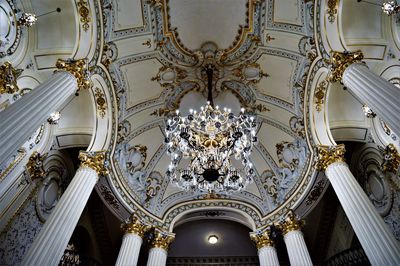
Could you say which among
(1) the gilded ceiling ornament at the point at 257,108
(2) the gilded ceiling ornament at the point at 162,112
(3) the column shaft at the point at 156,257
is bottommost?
(3) the column shaft at the point at 156,257

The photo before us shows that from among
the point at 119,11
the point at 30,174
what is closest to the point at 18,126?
the point at 30,174

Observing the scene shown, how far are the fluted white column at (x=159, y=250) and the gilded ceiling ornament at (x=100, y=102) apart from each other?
3.78 m

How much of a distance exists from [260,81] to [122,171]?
16.1 ft

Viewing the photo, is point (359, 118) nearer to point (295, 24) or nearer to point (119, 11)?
point (295, 24)

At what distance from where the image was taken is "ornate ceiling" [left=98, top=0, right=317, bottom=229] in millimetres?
7754

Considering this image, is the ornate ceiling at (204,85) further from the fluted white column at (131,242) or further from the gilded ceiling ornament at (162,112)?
the fluted white column at (131,242)

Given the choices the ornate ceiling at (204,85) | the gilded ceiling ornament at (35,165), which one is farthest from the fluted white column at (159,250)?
the gilded ceiling ornament at (35,165)

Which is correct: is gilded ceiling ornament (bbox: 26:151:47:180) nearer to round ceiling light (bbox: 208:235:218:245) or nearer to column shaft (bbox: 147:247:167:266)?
column shaft (bbox: 147:247:167:266)

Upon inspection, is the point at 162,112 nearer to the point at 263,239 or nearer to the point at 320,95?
the point at 320,95

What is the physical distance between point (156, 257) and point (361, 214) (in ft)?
17.4

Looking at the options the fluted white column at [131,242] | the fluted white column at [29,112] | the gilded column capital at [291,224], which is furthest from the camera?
the gilded column capital at [291,224]

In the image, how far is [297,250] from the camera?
7305mm

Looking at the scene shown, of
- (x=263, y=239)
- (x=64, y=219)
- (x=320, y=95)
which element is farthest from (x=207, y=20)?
(x=263, y=239)

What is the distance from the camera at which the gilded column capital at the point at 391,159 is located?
6725 millimetres
